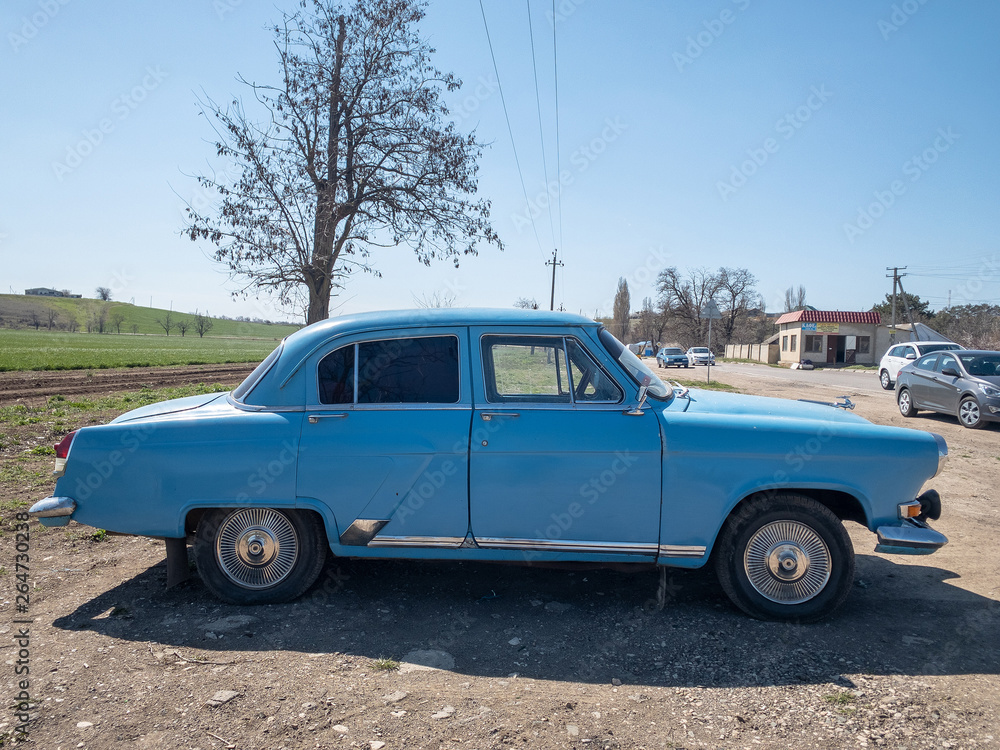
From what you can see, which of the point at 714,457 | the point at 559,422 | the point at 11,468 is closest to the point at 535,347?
the point at 559,422

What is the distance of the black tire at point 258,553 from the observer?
3865 mm

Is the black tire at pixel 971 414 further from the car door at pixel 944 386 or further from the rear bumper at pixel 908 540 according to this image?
the rear bumper at pixel 908 540

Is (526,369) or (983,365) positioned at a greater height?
(983,365)

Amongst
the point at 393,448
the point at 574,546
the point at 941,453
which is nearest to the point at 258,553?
the point at 393,448

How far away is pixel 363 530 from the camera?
3.77 metres

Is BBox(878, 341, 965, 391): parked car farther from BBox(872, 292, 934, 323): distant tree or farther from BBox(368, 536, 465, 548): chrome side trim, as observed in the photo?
BBox(872, 292, 934, 323): distant tree

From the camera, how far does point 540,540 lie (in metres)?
3.66

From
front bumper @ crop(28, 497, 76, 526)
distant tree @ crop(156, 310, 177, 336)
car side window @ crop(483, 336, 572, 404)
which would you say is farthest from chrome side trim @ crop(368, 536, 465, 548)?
distant tree @ crop(156, 310, 177, 336)

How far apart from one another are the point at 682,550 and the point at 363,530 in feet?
6.19

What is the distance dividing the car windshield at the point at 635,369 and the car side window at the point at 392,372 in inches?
38.1

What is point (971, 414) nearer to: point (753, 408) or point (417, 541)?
point (753, 408)

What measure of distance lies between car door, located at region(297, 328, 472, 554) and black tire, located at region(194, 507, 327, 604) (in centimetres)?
25

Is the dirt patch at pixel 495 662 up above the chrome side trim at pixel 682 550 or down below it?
below

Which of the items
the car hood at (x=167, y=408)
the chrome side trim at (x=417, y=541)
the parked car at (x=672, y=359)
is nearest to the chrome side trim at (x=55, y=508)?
the car hood at (x=167, y=408)
